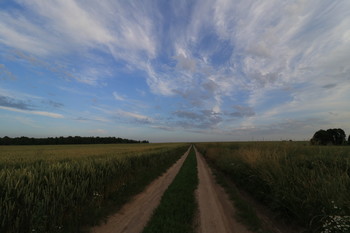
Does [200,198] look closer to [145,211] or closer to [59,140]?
[145,211]

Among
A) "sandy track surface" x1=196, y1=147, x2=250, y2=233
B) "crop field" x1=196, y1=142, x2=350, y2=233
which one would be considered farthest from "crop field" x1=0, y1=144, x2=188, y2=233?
"crop field" x1=196, y1=142, x2=350, y2=233

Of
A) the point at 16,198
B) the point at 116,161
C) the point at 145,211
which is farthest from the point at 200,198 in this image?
the point at 16,198

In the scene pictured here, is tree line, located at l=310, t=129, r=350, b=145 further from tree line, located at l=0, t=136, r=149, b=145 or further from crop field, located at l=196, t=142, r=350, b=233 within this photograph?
tree line, located at l=0, t=136, r=149, b=145

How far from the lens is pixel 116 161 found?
34.2 feet

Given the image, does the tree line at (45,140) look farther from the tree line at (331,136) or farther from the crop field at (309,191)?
the crop field at (309,191)

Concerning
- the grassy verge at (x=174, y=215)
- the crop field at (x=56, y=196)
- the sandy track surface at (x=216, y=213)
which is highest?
the crop field at (x=56, y=196)

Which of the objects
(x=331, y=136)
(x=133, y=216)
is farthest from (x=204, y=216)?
(x=331, y=136)

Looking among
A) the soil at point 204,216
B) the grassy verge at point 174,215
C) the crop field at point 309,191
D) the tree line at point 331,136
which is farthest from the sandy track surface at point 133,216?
the tree line at point 331,136

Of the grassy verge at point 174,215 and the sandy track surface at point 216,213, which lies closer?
the grassy verge at point 174,215

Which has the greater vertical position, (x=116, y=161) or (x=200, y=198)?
(x=116, y=161)

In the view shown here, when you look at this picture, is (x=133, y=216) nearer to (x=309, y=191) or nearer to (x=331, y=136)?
(x=309, y=191)

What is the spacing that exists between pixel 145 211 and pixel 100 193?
82.6 inches

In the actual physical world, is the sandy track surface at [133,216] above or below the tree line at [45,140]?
below

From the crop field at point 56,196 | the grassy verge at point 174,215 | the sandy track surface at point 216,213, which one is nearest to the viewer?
the crop field at point 56,196
